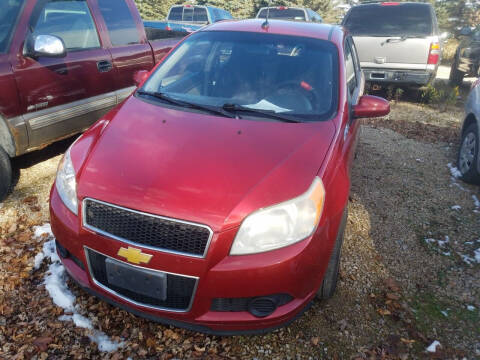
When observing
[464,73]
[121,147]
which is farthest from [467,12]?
[121,147]

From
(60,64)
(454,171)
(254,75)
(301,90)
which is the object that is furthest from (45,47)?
(454,171)

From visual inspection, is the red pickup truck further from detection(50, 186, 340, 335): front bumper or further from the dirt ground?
detection(50, 186, 340, 335): front bumper

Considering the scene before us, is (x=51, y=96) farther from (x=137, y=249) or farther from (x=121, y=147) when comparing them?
(x=137, y=249)

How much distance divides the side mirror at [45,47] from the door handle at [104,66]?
72 cm

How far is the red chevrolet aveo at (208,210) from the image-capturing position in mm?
1777

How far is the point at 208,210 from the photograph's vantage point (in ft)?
5.82

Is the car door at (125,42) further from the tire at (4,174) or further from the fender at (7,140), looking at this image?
the tire at (4,174)

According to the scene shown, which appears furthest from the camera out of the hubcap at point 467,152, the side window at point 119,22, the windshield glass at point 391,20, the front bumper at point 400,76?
the windshield glass at point 391,20

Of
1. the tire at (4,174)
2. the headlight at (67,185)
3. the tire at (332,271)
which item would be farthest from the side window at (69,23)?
the tire at (332,271)

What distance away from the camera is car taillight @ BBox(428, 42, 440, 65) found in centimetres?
705

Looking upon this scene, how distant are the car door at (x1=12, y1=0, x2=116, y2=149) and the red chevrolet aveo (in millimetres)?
1247

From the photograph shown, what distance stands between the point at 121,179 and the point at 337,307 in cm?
166

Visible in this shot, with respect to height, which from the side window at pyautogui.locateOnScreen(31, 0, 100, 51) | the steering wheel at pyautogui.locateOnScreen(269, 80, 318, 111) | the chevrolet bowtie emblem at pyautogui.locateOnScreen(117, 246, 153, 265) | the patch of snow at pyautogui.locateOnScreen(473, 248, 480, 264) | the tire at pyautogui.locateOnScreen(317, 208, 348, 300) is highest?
the side window at pyautogui.locateOnScreen(31, 0, 100, 51)

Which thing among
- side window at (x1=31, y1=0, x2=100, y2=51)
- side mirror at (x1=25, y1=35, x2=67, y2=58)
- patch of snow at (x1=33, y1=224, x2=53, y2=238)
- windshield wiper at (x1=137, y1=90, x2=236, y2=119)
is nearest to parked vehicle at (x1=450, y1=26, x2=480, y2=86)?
side window at (x1=31, y1=0, x2=100, y2=51)
